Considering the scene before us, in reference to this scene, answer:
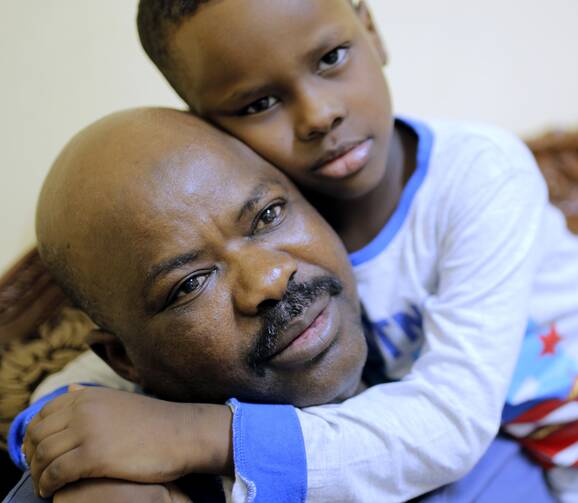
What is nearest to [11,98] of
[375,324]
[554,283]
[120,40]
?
[120,40]

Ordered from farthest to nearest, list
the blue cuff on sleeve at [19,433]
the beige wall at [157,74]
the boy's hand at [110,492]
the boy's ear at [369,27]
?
the beige wall at [157,74]
the boy's ear at [369,27]
the blue cuff on sleeve at [19,433]
the boy's hand at [110,492]

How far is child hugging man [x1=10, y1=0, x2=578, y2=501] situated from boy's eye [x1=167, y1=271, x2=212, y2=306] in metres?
0.20

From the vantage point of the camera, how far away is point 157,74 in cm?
134

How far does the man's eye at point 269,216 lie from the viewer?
0.82 m

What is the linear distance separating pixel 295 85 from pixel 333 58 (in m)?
0.09

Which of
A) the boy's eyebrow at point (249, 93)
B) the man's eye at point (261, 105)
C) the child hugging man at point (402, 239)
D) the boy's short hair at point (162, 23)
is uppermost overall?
the boy's short hair at point (162, 23)

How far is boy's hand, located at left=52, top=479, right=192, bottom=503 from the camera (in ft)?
2.20

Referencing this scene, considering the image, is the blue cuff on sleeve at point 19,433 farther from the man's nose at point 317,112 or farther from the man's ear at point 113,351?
the man's nose at point 317,112

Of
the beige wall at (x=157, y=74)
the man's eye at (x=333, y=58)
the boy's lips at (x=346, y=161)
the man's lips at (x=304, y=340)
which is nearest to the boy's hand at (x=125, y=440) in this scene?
the man's lips at (x=304, y=340)

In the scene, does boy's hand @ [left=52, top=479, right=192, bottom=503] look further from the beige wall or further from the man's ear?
the beige wall

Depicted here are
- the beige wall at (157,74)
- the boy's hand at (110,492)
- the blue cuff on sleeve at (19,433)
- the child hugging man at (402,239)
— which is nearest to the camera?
the boy's hand at (110,492)

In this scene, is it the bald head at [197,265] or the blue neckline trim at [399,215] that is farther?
the blue neckline trim at [399,215]

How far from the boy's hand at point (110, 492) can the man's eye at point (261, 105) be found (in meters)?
0.54

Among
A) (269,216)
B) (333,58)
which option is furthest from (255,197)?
(333,58)
